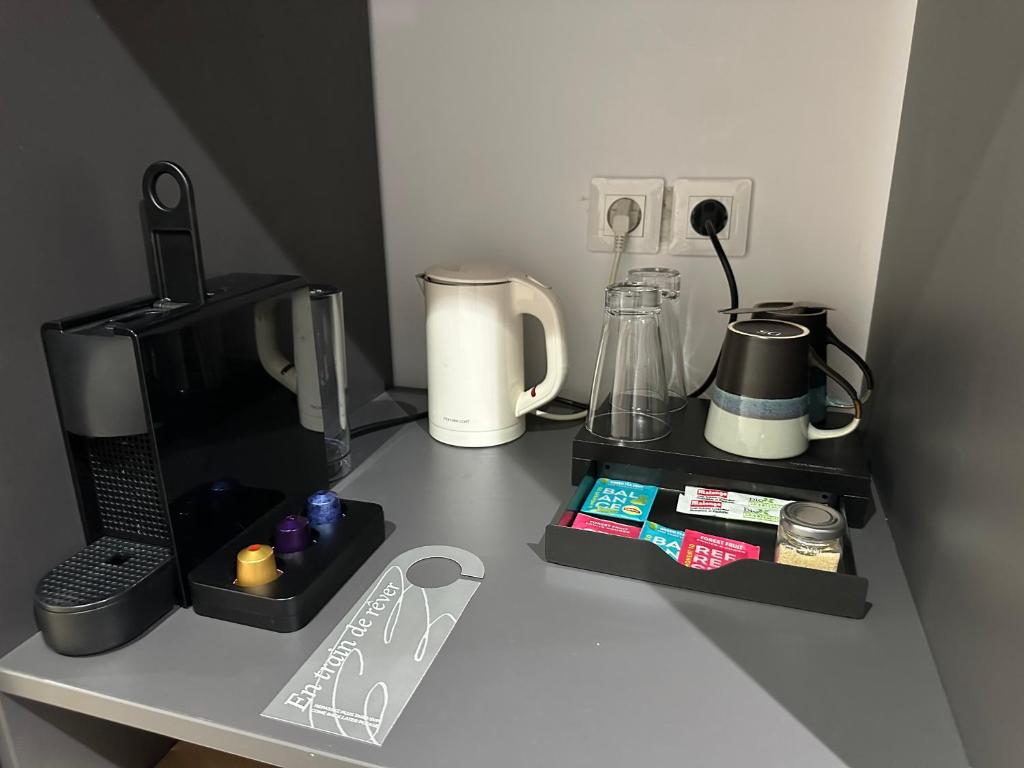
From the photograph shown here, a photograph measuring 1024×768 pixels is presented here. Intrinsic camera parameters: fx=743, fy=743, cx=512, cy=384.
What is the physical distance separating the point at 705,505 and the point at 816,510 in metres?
0.13

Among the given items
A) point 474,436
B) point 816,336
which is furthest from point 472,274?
point 816,336

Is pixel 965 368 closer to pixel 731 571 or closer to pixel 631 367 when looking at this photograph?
pixel 731 571

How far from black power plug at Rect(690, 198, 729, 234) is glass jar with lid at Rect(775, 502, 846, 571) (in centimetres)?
46

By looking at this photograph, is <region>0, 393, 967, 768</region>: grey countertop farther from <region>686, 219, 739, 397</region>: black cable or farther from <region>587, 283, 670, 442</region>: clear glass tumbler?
<region>686, 219, 739, 397</region>: black cable

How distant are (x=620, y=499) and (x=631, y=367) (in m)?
0.17

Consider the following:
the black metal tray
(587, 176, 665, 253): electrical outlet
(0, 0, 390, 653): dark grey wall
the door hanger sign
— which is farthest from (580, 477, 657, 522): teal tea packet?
(0, 0, 390, 653): dark grey wall

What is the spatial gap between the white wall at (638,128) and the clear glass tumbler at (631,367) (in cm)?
19

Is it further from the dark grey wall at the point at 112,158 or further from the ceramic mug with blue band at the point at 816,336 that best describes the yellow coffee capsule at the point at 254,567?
the ceramic mug with blue band at the point at 816,336

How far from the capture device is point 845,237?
0.96 m

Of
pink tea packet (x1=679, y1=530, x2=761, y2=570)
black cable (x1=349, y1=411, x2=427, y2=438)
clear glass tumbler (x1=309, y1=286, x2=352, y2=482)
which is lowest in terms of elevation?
pink tea packet (x1=679, y1=530, x2=761, y2=570)

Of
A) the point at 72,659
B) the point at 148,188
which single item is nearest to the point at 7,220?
the point at 148,188

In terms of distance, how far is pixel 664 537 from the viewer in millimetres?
728

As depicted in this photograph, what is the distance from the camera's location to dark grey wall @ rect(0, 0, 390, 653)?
573 millimetres

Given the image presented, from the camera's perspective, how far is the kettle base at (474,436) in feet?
3.18
